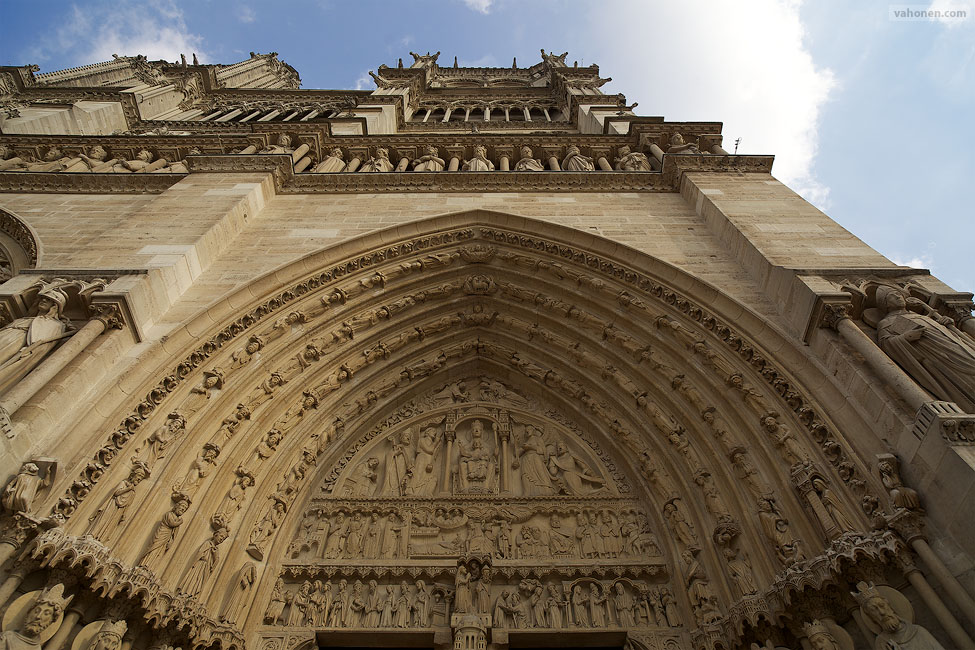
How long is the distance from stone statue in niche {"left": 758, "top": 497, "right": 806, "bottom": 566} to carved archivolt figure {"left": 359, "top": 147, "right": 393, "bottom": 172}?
7.92m

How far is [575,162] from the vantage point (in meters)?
10.2

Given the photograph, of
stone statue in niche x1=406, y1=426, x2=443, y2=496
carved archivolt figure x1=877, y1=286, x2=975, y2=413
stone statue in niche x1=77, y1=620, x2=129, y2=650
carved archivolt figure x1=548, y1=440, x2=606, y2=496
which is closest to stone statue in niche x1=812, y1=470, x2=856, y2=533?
carved archivolt figure x1=877, y1=286, x2=975, y2=413

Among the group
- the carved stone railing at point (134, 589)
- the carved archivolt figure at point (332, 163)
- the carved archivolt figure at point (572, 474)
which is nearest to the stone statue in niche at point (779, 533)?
the carved archivolt figure at point (572, 474)

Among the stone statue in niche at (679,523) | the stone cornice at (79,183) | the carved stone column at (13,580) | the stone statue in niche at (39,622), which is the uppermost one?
the stone cornice at (79,183)

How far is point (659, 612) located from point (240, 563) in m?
4.06

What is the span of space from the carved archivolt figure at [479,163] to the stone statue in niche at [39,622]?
25.6 feet

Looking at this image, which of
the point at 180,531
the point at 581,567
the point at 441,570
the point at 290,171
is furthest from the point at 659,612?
the point at 290,171

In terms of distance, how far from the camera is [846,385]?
15.7 ft

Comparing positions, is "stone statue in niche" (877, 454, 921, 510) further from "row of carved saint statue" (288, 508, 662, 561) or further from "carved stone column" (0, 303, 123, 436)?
"carved stone column" (0, 303, 123, 436)

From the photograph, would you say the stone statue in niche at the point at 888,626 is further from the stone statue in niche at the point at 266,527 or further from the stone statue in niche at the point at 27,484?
the stone statue in niche at the point at 27,484

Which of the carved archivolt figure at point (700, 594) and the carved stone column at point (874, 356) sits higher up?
the carved stone column at point (874, 356)

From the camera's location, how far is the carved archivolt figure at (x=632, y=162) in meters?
9.83

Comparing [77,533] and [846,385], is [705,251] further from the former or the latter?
[77,533]

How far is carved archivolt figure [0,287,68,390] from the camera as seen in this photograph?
453cm
